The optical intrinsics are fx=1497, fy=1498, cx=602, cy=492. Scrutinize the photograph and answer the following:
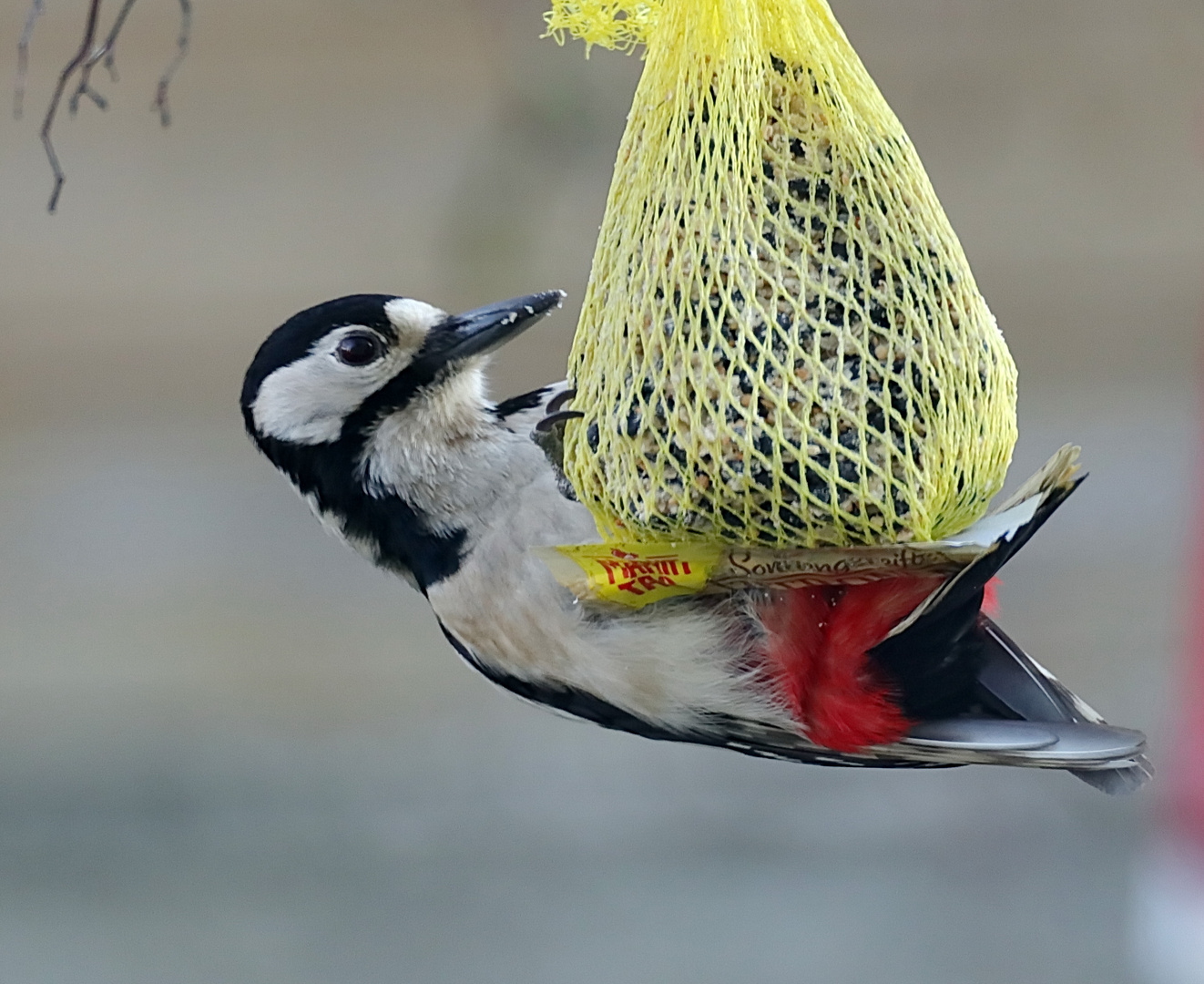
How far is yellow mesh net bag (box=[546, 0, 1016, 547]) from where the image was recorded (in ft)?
4.00

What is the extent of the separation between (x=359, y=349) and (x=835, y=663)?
1.85 ft

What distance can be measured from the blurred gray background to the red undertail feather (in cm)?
243

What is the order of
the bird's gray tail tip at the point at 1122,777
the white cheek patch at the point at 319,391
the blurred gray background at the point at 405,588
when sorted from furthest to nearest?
1. the blurred gray background at the point at 405,588
2. the white cheek patch at the point at 319,391
3. the bird's gray tail tip at the point at 1122,777

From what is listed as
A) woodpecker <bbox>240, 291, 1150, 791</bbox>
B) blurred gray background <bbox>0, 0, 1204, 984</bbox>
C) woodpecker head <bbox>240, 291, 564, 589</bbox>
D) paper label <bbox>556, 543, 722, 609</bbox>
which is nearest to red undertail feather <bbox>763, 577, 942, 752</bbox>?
woodpecker <bbox>240, 291, 1150, 791</bbox>

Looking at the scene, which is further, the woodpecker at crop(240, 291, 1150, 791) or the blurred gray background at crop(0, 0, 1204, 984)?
the blurred gray background at crop(0, 0, 1204, 984)

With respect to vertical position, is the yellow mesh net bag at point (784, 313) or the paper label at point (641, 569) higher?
the yellow mesh net bag at point (784, 313)

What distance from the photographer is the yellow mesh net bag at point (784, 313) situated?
1218 millimetres

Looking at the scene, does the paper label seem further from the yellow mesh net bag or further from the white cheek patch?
the white cheek patch

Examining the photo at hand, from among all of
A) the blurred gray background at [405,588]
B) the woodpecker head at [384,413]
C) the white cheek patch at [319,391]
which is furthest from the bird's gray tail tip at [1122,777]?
the blurred gray background at [405,588]

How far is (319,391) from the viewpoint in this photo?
4.94 ft

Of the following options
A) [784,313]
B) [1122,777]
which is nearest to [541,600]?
[784,313]

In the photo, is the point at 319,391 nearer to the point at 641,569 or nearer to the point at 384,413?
the point at 384,413

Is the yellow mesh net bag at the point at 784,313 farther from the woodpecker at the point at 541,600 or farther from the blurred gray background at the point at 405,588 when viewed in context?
the blurred gray background at the point at 405,588

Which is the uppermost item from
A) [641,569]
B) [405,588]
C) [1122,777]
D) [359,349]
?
[359,349]
